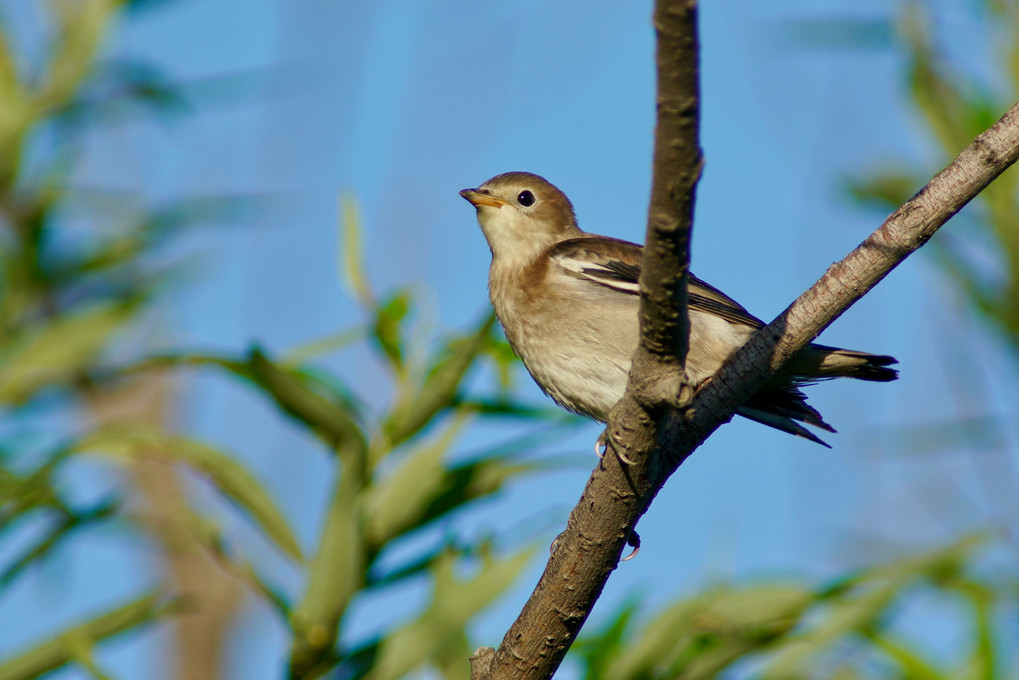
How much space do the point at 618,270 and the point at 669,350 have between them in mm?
2493

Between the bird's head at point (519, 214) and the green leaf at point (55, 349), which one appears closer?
the green leaf at point (55, 349)

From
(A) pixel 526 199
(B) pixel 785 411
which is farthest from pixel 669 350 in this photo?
(A) pixel 526 199

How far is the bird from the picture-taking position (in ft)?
14.4

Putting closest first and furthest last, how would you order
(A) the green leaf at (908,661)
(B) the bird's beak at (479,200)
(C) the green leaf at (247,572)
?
(C) the green leaf at (247,572)
(A) the green leaf at (908,661)
(B) the bird's beak at (479,200)

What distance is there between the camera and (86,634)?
10.4 ft

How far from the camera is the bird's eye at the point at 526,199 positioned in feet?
19.1

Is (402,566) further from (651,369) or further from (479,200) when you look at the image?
(479,200)

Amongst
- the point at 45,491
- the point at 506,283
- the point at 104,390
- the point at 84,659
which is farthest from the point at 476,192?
the point at 84,659

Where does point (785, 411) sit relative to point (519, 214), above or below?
below

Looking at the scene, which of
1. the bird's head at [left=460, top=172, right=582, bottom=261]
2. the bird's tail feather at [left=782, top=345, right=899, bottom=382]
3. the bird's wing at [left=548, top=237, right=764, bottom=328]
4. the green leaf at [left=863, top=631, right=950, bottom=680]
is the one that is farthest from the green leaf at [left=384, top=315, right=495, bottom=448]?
the bird's head at [left=460, top=172, right=582, bottom=261]

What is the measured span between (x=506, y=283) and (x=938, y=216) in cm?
299

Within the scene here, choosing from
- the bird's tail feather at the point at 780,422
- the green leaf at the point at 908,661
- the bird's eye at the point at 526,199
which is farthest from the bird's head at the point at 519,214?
the green leaf at the point at 908,661

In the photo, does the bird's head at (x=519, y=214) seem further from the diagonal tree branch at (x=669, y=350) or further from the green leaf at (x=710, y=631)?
the diagonal tree branch at (x=669, y=350)

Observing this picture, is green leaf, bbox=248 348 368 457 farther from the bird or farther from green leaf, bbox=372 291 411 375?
the bird
